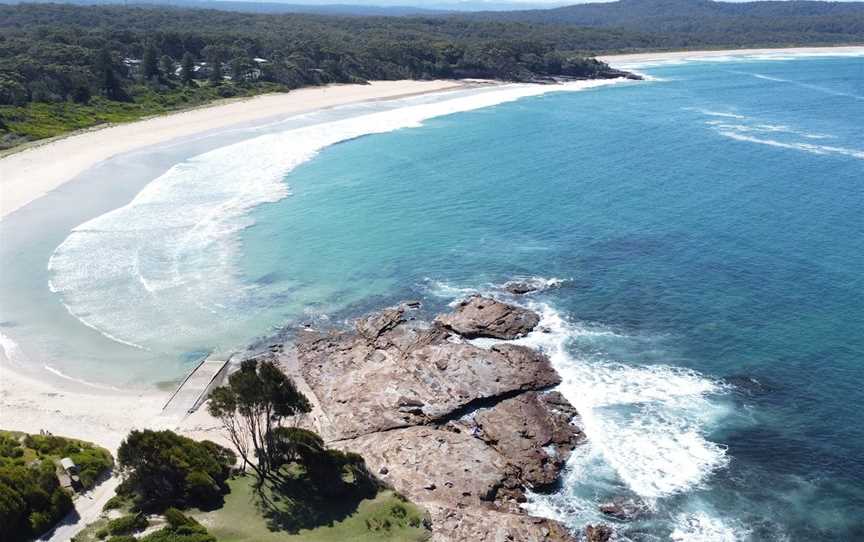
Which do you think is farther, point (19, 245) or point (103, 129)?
point (103, 129)

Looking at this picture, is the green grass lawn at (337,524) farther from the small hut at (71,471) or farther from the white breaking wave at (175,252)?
the white breaking wave at (175,252)

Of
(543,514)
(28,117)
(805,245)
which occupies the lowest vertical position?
(543,514)

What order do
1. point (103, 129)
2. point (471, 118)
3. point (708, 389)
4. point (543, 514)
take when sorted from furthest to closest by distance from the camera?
point (471, 118)
point (103, 129)
point (708, 389)
point (543, 514)

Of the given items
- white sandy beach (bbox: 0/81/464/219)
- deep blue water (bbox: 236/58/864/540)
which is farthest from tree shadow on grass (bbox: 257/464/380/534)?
white sandy beach (bbox: 0/81/464/219)

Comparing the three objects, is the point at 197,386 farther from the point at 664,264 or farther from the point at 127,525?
the point at 664,264

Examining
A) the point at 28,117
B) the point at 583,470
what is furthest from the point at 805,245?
the point at 28,117

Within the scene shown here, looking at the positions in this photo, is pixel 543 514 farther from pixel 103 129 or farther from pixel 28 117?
pixel 28 117
